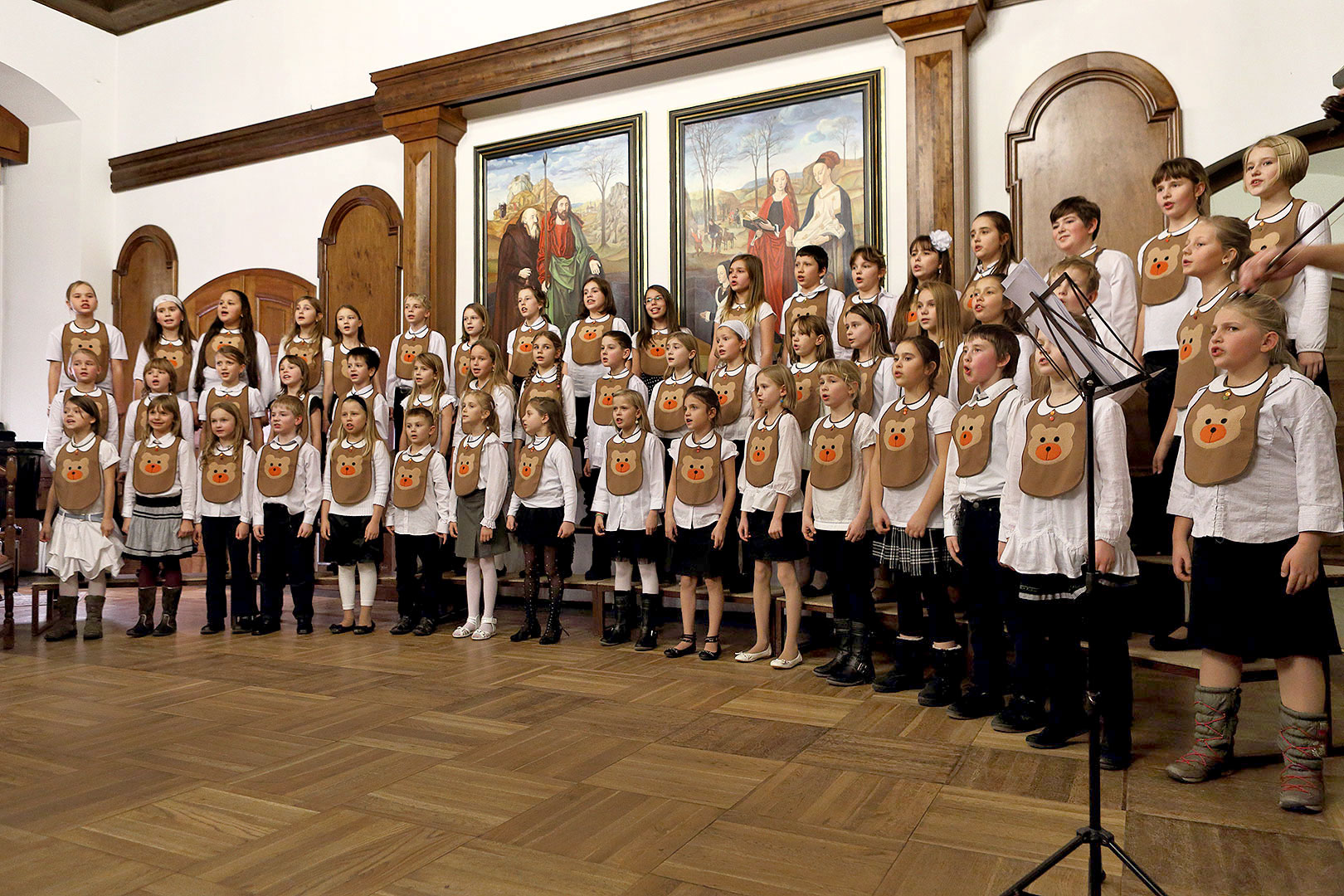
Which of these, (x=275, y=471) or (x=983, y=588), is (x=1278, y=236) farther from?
(x=275, y=471)

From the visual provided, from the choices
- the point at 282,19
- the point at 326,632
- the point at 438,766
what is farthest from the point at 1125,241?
the point at 282,19

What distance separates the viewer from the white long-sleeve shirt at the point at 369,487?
5.79m

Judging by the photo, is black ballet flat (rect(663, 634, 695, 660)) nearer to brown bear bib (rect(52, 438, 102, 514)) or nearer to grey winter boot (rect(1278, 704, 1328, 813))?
grey winter boot (rect(1278, 704, 1328, 813))

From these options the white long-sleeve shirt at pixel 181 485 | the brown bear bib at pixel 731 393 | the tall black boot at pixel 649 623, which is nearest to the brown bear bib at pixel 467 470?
the tall black boot at pixel 649 623

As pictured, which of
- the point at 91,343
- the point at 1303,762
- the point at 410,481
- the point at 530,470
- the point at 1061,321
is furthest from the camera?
the point at 91,343

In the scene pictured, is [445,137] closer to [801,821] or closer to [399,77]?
[399,77]

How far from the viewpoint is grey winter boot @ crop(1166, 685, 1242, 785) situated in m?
2.95

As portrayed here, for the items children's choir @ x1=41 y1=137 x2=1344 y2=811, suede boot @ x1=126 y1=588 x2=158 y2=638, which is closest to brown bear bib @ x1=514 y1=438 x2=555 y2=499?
children's choir @ x1=41 y1=137 x2=1344 y2=811

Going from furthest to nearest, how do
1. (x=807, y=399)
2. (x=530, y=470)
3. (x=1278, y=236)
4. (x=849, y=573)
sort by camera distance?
(x=530, y=470) → (x=807, y=399) → (x=849, y=573) → (x=1278, y=236)

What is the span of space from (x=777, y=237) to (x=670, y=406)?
5.99 feet

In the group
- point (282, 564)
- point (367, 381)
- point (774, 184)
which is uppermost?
point (774, 184)

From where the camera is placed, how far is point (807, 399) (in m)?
5.07

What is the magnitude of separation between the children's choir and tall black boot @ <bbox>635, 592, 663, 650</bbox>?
19mm

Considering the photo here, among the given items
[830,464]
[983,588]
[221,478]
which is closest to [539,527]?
[830,464]
